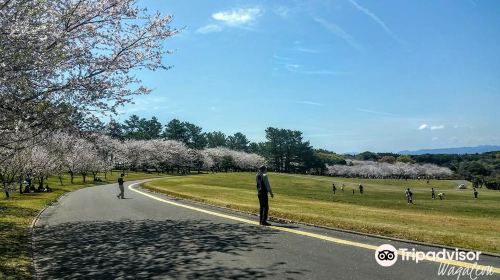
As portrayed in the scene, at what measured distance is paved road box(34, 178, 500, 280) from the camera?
7859mm

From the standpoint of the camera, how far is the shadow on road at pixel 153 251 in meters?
8.22

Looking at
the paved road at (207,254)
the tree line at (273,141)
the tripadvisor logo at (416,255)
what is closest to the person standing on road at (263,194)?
the paved road at (207,254)

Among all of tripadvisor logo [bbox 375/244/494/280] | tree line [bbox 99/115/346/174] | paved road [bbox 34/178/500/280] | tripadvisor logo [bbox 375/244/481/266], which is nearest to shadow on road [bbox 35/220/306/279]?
paved road [bbox 34/178/500/280]

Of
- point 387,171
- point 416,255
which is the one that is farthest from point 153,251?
point 387,171

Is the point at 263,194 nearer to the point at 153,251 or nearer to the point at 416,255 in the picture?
the point at 153,251

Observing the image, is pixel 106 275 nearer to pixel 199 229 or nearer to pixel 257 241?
pixel 257 241

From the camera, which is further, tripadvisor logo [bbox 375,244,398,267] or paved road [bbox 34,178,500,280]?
tripadvisor logo [bbox 375,244,398,267]

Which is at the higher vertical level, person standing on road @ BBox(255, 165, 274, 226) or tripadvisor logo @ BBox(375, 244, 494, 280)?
person standing on road @ BBox(255, 165, 274, 226)

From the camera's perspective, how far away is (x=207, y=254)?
9.63 meters

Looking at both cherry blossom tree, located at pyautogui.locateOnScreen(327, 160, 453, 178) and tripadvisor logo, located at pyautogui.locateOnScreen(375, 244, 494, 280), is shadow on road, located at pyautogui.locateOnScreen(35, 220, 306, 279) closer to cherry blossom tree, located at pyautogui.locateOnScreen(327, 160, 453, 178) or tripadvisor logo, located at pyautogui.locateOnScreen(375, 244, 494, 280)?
tripadvisor logo, located at pyautogui.locateOnScreen(375, 244, 494, 280)

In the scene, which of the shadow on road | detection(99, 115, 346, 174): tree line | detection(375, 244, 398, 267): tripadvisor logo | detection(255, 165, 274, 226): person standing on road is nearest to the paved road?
the shadow on road

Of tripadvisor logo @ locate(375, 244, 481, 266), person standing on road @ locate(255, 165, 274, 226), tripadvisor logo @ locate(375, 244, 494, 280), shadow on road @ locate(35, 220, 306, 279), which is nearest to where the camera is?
tripadvisor logo @ locate(375, 244, 494, 280)

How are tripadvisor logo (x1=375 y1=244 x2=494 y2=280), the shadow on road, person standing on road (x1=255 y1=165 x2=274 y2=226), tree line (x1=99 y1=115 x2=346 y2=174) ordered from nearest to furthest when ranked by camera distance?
tripadvisor logo (x1=375 y1=244 x2=494 y2=280) < the shadow on road < person standing on road (x1=255 y1=165 x2=274 y2=226) < tree line (x1=99 y1=115 x2=346 y2=174)

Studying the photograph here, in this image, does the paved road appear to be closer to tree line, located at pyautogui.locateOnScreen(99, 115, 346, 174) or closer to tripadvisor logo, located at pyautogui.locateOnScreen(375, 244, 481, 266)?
tripadvisor logo, located at pyautogui.locateOnScreen(375, 244, 481, 266)
